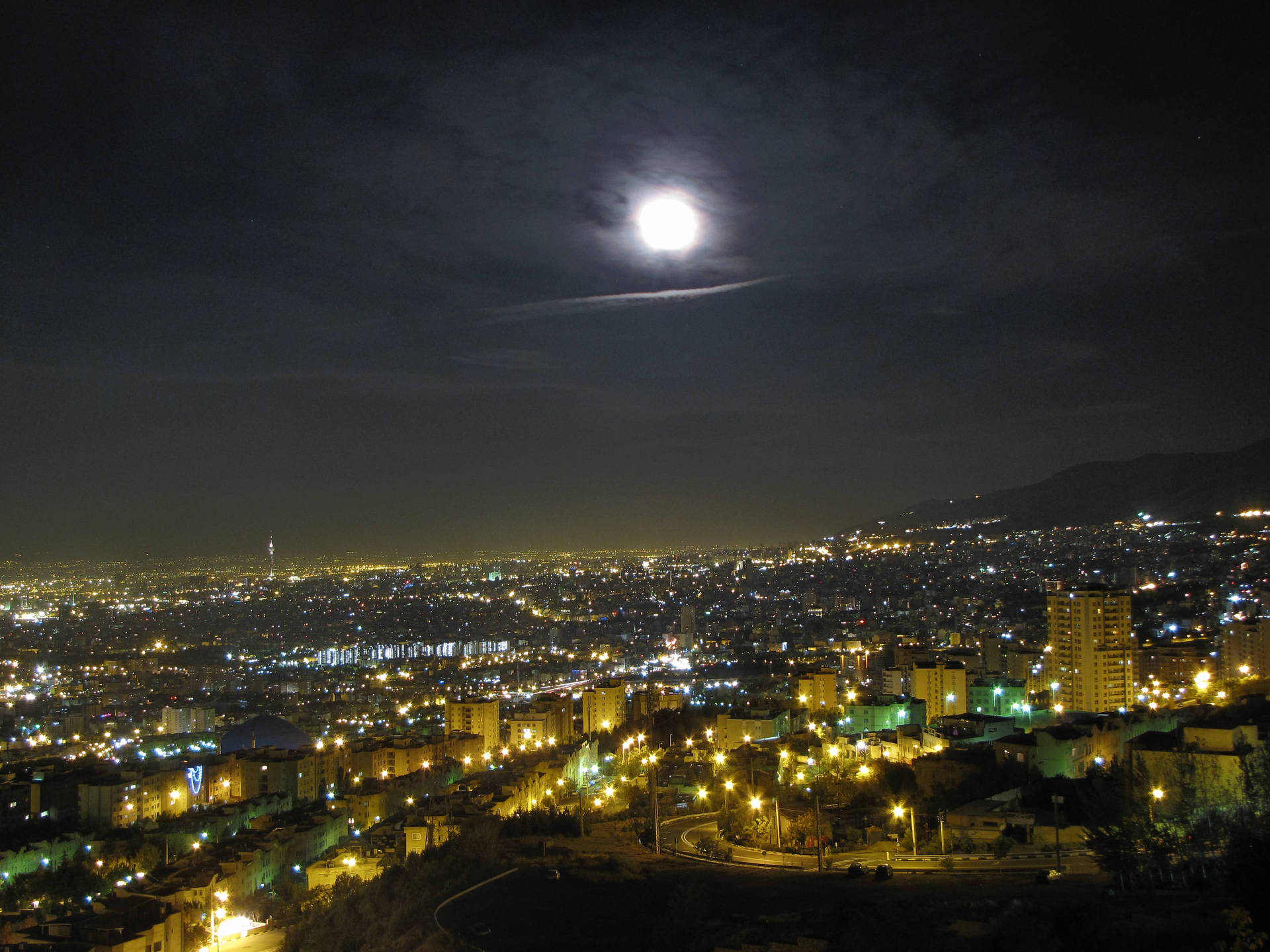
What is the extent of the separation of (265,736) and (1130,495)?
4535cm

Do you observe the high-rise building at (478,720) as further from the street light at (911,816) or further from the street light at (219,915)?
the street light at (911,816)

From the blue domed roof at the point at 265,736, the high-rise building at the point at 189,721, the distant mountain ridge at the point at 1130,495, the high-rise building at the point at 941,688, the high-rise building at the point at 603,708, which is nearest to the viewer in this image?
Answer: the high-rise building at the point at 941,688

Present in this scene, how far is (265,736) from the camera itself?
19.0m

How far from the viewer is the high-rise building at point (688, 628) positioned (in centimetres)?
3443

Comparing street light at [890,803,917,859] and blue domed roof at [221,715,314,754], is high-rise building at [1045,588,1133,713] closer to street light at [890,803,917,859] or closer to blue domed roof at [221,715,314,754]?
street light at [890,803,917,859]

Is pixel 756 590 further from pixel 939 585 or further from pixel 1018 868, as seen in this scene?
pixel 1018 868

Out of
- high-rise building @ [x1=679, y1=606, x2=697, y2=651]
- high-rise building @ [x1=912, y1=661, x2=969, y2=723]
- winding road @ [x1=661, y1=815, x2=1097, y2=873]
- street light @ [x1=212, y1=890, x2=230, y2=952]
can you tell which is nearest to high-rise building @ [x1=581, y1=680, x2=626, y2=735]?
high-rise building @ [x1=912, y1=661, x2=969, y2=723]

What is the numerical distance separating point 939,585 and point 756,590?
1277 cm

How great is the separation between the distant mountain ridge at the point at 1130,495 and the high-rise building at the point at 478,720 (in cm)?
2973

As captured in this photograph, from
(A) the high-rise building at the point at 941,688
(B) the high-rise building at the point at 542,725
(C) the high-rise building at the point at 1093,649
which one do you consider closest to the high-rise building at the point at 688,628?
(B) the high-rise building at the point at 542,725

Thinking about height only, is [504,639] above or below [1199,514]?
below

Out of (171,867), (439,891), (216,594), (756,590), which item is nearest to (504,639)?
(756,590)

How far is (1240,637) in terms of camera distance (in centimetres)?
1489

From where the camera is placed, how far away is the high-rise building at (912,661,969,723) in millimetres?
14961
